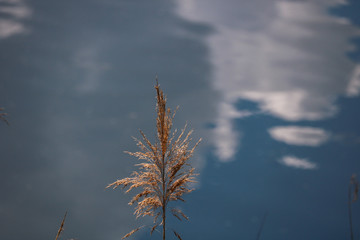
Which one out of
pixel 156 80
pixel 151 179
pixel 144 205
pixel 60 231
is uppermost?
pixel 156 80

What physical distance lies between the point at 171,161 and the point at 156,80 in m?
1.71

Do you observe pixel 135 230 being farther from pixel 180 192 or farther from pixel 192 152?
pixel 192 152

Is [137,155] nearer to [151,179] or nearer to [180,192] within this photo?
[151,179]

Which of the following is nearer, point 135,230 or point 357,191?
point 357,191

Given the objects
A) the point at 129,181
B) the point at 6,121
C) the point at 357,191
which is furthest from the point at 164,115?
the point at 357,191

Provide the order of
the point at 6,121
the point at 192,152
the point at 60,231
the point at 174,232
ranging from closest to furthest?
the point at 60,231
the point at 6,121
the point at 174,232
the point at 192,152

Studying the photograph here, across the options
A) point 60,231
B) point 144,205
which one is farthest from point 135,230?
point 60,231

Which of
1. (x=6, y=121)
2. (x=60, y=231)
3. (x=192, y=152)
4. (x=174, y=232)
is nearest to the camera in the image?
(x=60, y=231)

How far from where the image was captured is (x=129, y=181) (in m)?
7.54

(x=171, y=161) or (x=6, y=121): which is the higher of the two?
(x=6, y=121)

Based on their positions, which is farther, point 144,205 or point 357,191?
point 144,205

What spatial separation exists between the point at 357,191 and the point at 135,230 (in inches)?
163

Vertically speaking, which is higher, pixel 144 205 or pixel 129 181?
pixel 129 181

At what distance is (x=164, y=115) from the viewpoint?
7.30m
